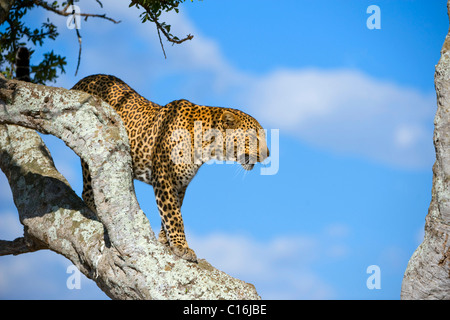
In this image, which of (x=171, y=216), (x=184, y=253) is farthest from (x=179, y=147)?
(x=184, y=253)

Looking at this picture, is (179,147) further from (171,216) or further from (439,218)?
(439,218)

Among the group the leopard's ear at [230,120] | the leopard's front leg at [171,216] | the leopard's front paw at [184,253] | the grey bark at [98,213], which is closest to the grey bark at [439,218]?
the grey bark at [98,213]

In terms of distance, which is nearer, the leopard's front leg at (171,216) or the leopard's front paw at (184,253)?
the leopard's front paw at (184,253)

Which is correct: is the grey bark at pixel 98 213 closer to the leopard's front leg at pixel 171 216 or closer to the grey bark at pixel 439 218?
the leopard's front leg at pixel 171 216

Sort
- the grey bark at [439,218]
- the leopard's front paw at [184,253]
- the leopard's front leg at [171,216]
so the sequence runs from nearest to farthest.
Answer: the grey bark at [439,218] < the leopard's front paw at [184,253] < the leopard's front leg at [171,216]

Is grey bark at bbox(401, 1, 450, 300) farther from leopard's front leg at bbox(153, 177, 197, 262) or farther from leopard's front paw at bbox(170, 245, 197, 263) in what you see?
leopard's front leg at bbox(153, 177, 197, 262)

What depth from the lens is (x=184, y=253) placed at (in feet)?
25.6

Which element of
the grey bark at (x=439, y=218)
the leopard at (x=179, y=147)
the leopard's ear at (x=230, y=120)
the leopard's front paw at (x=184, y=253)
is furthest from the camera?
the leopard's ear at (x=230, y=120)

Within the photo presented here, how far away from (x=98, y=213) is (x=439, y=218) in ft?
12.1

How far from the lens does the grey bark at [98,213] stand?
6.70 metres

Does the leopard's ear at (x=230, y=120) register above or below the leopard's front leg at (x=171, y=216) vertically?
above

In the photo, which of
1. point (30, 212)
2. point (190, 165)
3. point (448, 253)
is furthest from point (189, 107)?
point (448, 253)
